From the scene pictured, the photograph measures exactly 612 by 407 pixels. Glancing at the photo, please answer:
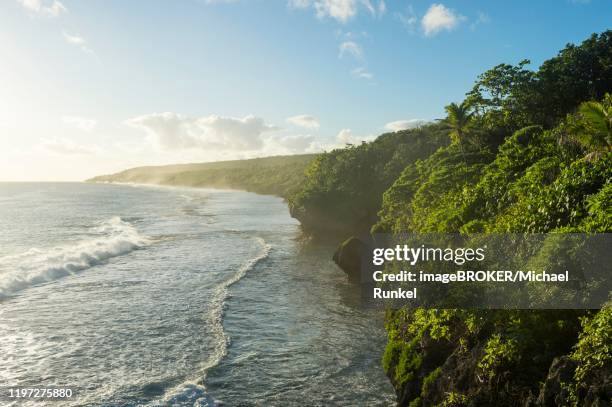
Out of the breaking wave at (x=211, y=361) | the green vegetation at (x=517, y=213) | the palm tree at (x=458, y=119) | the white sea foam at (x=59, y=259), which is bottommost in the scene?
the breaking wave at (x=211, y=361)

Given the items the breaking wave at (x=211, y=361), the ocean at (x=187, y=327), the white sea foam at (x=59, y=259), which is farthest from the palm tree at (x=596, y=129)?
the white sea foam at (x=59, y=259)

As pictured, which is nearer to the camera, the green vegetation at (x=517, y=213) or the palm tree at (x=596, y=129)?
the green vegetation at (x=517, y=213)

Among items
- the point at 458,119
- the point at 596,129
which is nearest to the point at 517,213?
the point at 596,129

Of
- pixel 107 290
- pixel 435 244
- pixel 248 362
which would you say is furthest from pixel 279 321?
pixel 107 290

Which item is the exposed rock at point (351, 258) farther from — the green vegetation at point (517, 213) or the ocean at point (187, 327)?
the green vegetation at point (517, 213)

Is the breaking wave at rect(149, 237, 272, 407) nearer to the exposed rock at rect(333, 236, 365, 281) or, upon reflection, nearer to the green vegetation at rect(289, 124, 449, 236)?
the exposed rock at rect(333, 236, 365, 281)

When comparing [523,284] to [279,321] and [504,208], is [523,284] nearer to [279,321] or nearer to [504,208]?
[504,208]

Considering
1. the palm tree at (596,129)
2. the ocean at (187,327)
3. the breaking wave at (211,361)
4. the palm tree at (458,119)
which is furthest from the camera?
the palm tree at (458,119)
